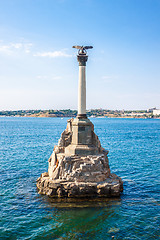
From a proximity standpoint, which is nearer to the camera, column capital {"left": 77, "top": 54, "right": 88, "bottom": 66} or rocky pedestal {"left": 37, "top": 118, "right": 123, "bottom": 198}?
rocky pedestal {"left": 37, "top": 118, "right": 123, "bottom": 198}

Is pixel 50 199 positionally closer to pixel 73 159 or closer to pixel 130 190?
pixel 73 159

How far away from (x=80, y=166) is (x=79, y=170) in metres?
0.31

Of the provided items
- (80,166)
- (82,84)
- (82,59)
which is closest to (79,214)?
(80,166)

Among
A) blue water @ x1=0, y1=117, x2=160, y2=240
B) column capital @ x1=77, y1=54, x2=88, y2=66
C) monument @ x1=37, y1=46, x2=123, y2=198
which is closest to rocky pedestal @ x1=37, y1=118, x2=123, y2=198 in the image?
monument @ x1=37, y1=46, x2=123, y2=198

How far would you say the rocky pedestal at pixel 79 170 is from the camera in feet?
54.5

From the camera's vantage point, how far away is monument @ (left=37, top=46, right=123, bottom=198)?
16609mm

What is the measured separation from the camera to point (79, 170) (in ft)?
56.7

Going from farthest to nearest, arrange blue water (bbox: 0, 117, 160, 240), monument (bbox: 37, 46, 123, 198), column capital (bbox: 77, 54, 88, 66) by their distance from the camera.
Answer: column capital (bbox: 77, 54, 88, 66) < monument (bbox: 37, 46, 123, 198) < blue water (bbox: 0, 117, 160, 240)

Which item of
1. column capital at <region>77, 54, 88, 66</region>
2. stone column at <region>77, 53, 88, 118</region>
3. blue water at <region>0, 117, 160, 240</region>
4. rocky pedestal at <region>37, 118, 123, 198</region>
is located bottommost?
blue water at <region>0, 117, 160, 240</region>

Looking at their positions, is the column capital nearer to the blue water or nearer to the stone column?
the stone column

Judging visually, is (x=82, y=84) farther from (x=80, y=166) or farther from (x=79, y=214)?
(x=79, y=214)

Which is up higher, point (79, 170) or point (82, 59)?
point (82, 59)

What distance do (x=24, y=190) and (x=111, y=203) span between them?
6.30 meters

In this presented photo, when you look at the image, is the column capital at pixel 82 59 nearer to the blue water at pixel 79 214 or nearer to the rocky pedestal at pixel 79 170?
the rocky pedestal at pixel 79 170
